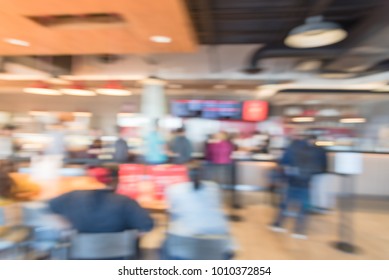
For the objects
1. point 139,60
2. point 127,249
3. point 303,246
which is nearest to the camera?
point 127,249

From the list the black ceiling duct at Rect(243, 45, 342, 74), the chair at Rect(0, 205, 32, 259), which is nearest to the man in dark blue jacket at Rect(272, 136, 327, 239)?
the black ceiling duct at Rect(243, 45, 342, 74)

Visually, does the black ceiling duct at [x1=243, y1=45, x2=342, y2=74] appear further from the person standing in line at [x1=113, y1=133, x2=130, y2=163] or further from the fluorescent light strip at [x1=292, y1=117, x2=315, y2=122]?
the person standing in line at [x1=113, y1=133, x2=130, y2=163]

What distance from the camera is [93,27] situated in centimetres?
261

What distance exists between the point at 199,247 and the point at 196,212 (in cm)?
33

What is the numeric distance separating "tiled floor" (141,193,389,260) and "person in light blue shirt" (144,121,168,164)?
165 cm

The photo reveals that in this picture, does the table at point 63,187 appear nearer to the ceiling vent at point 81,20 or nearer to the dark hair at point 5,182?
the dark hair at point 5,182

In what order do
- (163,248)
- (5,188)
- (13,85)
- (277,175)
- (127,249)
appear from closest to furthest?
(127,249) < (163,248) < (5,188) < (277,175) < (13,85)

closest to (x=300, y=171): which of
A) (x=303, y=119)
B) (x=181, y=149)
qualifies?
(x=181, y=149)

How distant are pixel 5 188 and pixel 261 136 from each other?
4726 mm

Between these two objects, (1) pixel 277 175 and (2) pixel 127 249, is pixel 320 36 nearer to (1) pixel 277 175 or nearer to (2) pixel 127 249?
(1) pixel 277 175

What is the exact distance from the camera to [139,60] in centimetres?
462

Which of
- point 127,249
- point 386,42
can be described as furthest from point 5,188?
point 386,42

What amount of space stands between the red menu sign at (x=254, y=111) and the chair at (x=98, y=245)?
4.47m
